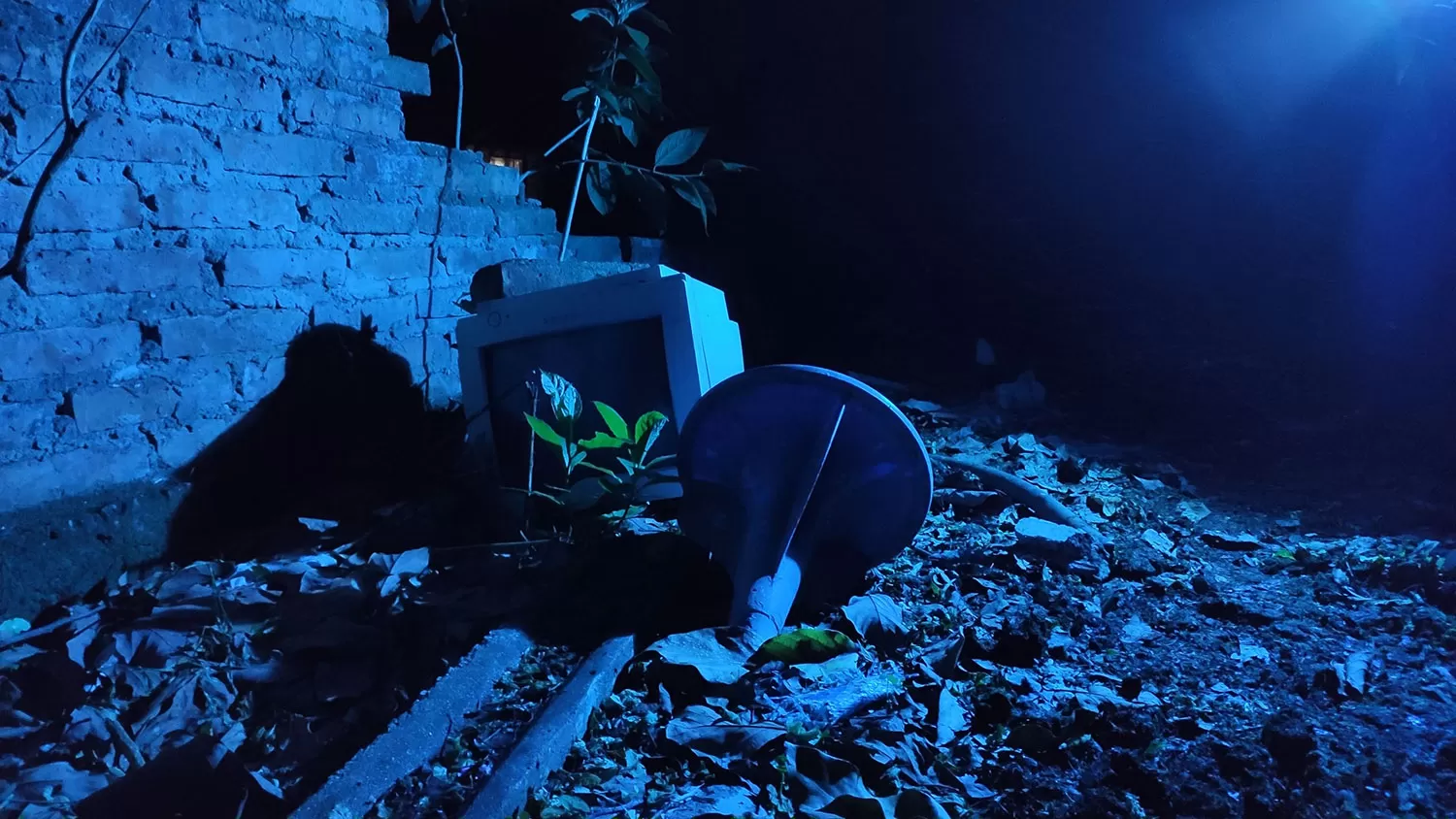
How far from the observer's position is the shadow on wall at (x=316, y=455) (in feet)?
7.14

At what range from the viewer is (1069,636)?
66.2 inches

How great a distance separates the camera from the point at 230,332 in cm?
223

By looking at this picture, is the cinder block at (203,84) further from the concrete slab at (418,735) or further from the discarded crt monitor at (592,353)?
the concrete slab at (418,735)

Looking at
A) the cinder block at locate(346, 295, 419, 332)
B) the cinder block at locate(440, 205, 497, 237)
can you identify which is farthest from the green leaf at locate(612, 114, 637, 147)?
the cinder block at locate(346, 295, 419, 332)

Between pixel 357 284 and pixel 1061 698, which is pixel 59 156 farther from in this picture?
pixel 1061 698

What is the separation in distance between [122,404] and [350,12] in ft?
4.62

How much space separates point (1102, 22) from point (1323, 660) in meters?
3.74

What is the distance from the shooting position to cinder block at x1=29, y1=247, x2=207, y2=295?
1.85m

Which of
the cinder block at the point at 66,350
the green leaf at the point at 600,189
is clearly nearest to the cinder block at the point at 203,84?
the cinder block at the point at 66,350

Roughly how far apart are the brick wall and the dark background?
1468 mm

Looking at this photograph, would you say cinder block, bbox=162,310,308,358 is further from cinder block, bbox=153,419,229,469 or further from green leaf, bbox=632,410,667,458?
green leaf, bbox=632,410,667,458

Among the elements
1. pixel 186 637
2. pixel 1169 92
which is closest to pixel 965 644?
pixel 186 637

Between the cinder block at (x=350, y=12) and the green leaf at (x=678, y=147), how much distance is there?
1.29 meters

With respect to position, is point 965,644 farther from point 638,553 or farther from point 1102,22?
point 1102,22
